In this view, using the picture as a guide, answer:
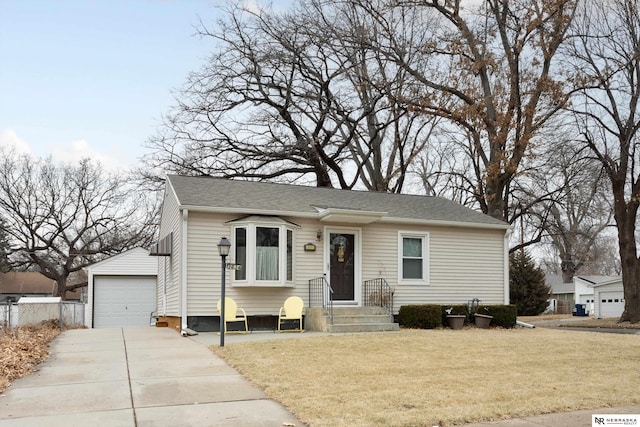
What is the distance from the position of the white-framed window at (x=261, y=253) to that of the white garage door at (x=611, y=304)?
25997 mm

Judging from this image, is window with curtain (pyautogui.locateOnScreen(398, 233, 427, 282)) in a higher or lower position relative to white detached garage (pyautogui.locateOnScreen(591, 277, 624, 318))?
higher

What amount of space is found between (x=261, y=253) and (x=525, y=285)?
21.4 m

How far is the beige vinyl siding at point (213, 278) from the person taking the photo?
562 inches

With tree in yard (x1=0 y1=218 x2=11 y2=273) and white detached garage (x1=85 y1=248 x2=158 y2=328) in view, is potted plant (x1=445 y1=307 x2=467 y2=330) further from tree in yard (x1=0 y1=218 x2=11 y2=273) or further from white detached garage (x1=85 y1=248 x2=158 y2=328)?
tree in yard (x1=0 y1=218 x2=11 y2=273)

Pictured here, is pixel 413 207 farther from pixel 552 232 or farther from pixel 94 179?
pixel 94 179

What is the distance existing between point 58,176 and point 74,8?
26.3 metres

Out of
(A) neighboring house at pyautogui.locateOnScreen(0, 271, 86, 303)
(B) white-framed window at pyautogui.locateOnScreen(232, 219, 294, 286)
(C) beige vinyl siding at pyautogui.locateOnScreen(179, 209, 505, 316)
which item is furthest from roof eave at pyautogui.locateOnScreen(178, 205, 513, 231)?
(A) neighboring house at pyautogui.locateOnScreen(0, 271, 86, 303)

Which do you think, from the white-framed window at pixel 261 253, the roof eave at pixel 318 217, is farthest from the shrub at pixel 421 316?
the white-framed window at pixel 261 253

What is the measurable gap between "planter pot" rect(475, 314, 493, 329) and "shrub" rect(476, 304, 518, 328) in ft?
0.59

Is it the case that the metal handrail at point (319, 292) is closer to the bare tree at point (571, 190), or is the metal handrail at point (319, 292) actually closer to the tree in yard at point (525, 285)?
the bare tree at point (571, 190)

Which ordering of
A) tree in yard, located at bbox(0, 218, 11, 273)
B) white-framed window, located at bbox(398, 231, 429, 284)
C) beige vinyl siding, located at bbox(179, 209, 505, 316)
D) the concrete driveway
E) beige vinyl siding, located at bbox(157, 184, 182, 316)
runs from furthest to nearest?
tree in yard, located at bbox(0, 218, 11, 273) < white-framed window, located at bbox(398, 231, 429, 284) < beige vinyl siding, located at bbox(157, 184, 182, 316) < beige vinyl siding, located at bbox(179, 209, 505, 316) < the concrete driveway

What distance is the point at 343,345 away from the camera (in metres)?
11.2

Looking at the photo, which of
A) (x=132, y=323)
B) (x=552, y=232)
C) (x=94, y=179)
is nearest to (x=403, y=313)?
(x=132, y=323)

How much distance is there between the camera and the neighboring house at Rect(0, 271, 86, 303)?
4783 cm
